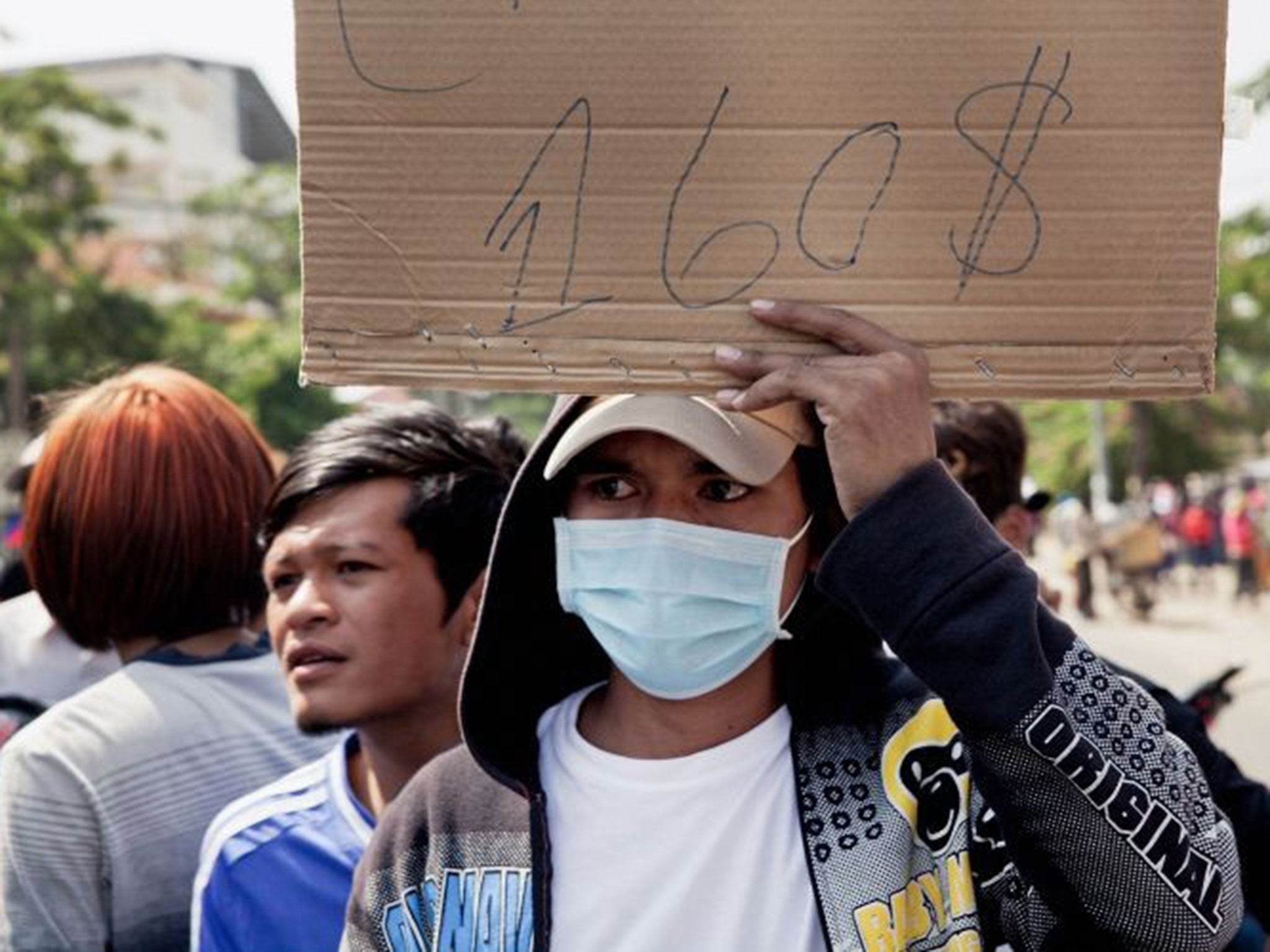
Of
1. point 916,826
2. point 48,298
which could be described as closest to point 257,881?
point 916,826

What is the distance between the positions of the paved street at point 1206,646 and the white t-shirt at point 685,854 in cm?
671

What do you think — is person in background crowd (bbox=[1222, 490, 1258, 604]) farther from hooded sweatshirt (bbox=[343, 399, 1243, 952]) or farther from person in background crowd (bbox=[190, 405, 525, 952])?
hooded sweatshirt (bbox=[343, 399, 1243, 952])

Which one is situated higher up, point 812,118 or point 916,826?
point 812,118

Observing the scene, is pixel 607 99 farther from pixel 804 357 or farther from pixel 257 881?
pixel 257 881

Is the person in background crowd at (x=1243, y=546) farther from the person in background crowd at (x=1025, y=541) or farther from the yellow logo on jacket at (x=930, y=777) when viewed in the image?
the yellow logo on jacket at (x=930, y=777)

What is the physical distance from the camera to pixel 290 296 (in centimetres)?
4703

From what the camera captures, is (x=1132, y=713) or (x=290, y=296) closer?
(x=1132, y=713)

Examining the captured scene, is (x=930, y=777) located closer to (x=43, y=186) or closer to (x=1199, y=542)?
(x=1199, y=542)

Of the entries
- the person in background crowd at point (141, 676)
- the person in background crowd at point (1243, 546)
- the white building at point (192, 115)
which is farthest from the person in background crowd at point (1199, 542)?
the white building at point (192, 115)

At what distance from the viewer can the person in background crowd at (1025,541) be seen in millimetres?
2512

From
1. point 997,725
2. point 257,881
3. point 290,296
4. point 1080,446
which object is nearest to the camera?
point 997,725

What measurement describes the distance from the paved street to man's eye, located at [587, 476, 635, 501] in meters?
6.70

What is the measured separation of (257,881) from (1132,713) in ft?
4.29

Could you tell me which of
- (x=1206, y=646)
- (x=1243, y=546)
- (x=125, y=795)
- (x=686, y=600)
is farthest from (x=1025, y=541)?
(x=1243, y=546)
